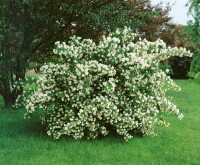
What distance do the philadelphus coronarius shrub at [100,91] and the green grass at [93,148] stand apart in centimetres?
30

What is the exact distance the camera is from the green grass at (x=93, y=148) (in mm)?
7434

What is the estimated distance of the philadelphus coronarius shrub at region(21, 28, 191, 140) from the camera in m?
8.68

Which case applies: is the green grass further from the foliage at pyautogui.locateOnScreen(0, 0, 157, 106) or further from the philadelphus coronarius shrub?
the foliage at pyautogui.locateOnScreen(0, 0, 157, 106)

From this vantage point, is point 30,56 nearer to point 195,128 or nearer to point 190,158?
point 195,128

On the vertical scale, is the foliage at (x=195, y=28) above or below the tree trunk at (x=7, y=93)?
above

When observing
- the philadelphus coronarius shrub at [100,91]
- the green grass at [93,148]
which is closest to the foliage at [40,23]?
the green grass at [93,148]

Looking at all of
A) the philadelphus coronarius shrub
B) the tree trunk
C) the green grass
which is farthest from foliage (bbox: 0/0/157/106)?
the philadelphus coronarius shrub

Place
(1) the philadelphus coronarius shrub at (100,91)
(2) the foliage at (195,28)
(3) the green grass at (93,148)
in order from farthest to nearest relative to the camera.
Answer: (2) the foliage at (195,28) → (1) the philadelphus coronarius shrub at (100,91) → (3) the green grass at (93,148)

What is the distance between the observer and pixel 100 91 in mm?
9148

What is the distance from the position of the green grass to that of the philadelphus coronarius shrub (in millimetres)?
301

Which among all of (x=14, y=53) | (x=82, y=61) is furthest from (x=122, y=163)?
(x=14, y=53)

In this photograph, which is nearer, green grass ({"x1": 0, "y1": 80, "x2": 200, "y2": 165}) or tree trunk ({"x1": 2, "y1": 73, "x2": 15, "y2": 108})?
green grass ({"x1": 0, "y1": 80, "x2": 200, "y2": 165})

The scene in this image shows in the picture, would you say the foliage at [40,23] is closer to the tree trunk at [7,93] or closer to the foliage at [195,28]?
the tree trunk at [7,93]

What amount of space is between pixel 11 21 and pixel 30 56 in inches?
62.4
